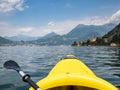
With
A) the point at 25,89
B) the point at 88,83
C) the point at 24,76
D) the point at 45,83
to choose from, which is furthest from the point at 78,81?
the point at 25,89

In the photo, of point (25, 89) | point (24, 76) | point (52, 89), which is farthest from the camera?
point (25, 89)

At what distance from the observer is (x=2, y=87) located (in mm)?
14609

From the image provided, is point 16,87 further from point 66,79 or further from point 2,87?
point 66,79

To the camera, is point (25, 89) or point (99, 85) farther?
point (25, 89)

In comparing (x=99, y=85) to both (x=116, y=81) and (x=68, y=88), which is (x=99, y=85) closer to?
(x=68, y=88)

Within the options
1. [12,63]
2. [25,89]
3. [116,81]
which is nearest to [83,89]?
[12,63]

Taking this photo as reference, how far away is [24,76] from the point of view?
477 cm

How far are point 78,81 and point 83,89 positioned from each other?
2.73ft

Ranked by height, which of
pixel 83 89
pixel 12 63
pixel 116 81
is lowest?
pixel 116 81

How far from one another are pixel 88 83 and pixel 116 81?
37.7ft

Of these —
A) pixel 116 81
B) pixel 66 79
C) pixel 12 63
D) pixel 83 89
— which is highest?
pixel 12 63

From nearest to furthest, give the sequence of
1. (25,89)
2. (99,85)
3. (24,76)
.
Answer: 1. (24,76)
2. (99,85)
3. (25,89)

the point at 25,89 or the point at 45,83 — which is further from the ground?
the point at 45,83

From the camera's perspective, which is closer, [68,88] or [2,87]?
[68,88]
